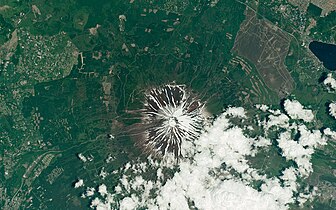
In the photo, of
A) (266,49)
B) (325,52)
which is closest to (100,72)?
(266,49)

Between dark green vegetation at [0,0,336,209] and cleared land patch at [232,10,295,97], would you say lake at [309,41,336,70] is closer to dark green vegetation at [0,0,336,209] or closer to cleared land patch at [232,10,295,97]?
dark green vegetation at [0,0,336,209]

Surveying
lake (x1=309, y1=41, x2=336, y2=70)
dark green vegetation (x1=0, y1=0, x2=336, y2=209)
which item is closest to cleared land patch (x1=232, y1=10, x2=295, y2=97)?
dark green vegetation (x1=0, y1=0, x2=336, y2=209)

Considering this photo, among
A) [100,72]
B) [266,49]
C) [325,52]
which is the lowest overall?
[100,72]

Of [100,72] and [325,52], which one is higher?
[325,52]

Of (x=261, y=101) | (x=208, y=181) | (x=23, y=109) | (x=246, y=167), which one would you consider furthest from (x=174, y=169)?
(x=23, y=109)

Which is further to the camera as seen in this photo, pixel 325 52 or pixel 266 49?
pixel 325 52

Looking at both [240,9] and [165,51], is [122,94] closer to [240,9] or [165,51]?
[165,51]

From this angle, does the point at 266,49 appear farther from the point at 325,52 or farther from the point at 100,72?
the point at 100,72
